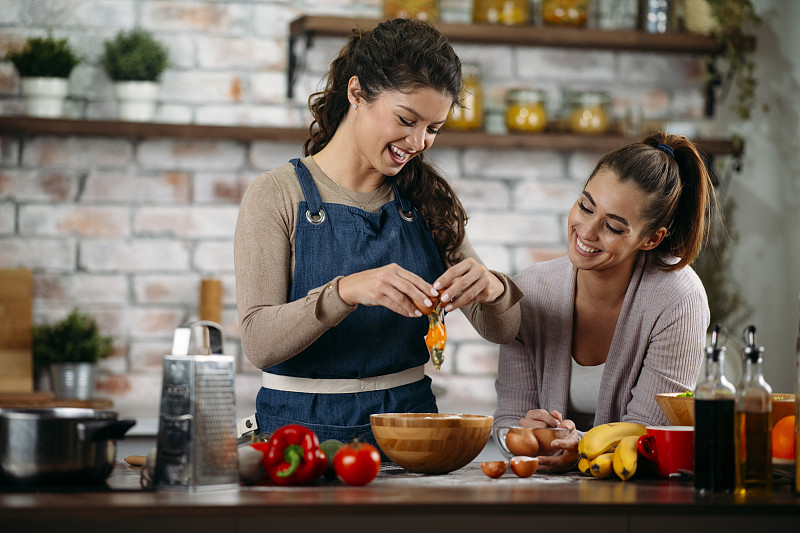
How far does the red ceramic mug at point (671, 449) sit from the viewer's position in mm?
1587

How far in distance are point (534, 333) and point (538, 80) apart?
173 cm

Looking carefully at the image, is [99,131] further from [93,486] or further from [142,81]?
[93,486]

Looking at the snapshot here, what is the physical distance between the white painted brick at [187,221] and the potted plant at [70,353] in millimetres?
403

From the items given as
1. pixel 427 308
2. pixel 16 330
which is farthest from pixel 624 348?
pixel 16 330

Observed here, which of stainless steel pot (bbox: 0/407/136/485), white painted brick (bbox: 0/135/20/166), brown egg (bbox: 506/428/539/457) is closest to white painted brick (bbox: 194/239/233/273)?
white painted brick (bbox: 0/135/20/166)

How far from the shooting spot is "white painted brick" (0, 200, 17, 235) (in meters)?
3.33

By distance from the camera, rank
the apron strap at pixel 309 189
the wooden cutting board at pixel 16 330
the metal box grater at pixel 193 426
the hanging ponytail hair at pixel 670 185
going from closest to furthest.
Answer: the metal box grater at pixel 193 426, the apron strap at pixel 309 189, the hanging ponytail hair at pixel 670 185, the wooden cutting board at pixel 16 330

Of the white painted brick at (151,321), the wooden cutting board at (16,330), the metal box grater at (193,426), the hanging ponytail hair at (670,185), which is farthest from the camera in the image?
the white painted brick at (151,321)

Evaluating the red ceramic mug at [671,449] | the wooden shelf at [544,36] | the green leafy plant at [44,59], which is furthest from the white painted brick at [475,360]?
the red ceramic mug at [671,449]

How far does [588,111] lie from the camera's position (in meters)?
3.50

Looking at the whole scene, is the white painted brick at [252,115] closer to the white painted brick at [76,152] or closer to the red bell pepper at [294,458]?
the white painted brick at [76,152]

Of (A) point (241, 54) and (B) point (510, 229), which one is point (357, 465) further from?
(A) point (241, 54)

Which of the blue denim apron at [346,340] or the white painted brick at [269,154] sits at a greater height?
the white painted brick at [269,154]

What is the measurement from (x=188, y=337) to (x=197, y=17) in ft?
7.80
